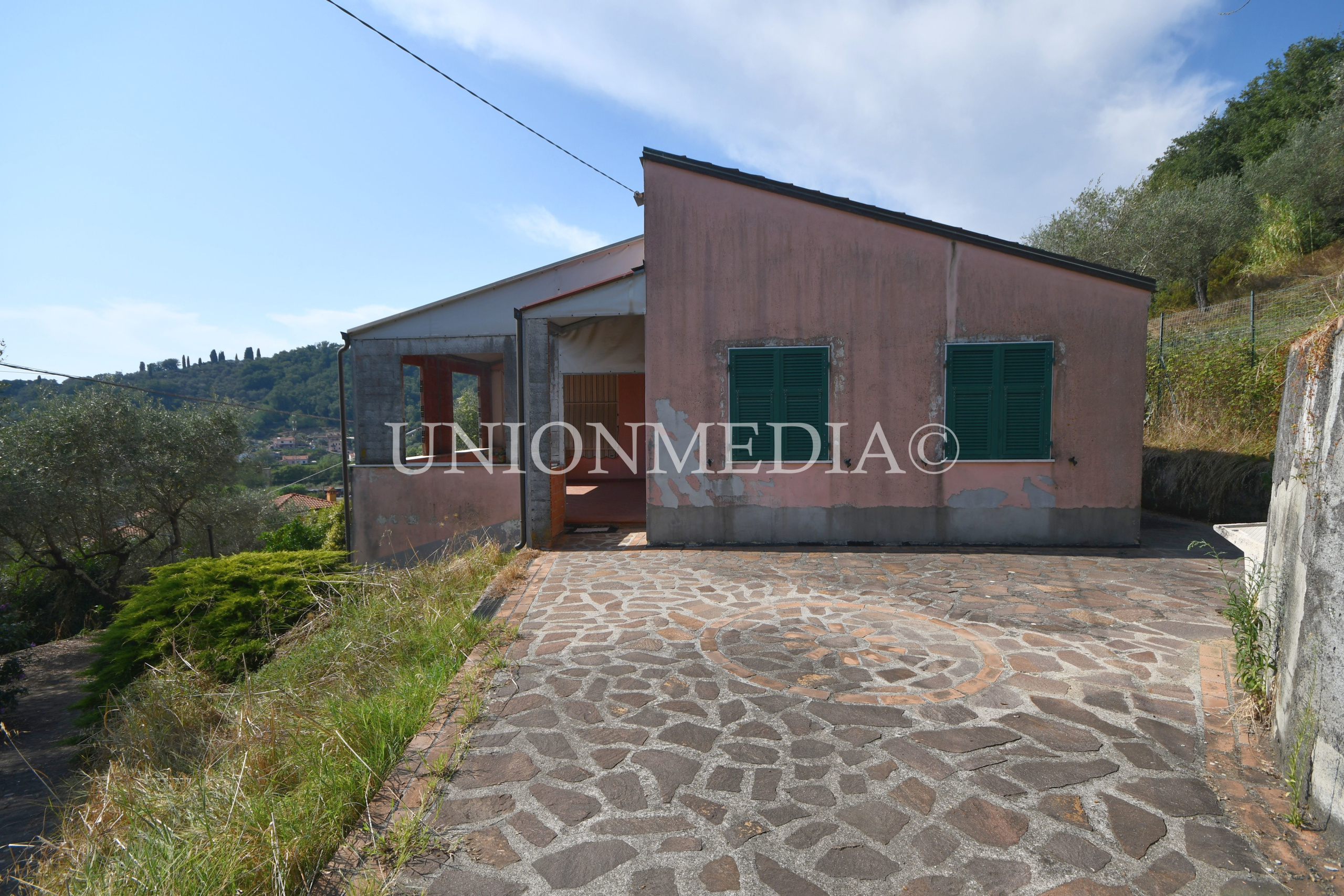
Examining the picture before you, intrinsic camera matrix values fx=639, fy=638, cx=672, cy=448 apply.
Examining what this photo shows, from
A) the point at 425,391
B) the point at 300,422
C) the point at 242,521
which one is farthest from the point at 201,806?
the point at 300,422

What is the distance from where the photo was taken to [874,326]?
25.5ft

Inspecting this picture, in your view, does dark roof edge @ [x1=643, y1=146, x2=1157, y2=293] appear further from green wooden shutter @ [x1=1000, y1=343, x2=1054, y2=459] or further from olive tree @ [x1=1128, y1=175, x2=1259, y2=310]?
olive tree @ [x1=1128, y1=175, x2=1259, y2=310]

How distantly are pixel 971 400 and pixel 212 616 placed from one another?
856 cm

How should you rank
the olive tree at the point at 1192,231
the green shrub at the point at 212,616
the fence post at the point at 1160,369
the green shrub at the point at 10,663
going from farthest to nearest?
1. the olive tree at the point at 1192,231
2. the fence post at the point at 1160,369
3. the green shrub at the point at 10,663
4. the green shrub at the point at 212,616

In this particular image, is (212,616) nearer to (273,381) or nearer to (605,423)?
(605,423)

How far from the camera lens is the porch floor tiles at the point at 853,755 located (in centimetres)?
235

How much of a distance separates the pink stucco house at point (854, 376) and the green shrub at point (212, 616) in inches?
110

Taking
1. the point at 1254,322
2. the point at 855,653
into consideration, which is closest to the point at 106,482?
the point at 855,653

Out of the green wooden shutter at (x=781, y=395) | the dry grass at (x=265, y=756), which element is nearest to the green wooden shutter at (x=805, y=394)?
the green wooden shutter at (x=781, y=395)

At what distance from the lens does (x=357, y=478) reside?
10734mm

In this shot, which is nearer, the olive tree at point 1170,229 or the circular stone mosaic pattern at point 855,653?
the circular stone mosaic pattern at point 855,653

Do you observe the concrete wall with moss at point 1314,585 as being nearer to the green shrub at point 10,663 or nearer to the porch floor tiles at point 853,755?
the porch floor tiles at point 853,755

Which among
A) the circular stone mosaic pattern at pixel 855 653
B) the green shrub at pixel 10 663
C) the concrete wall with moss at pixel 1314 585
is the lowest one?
the green shrub at pixel 10 663

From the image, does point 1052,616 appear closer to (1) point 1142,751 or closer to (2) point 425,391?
(1) point 1142,751
